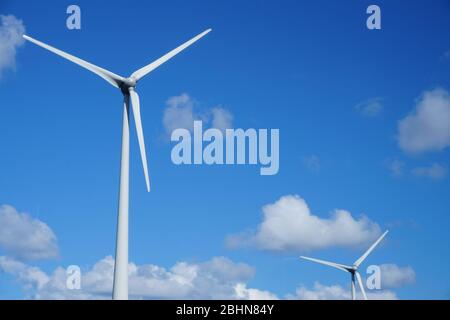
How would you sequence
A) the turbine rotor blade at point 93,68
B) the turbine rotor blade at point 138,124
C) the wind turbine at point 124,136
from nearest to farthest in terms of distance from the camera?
the wind turbine at point 124,136, the turbine rotor blade at point 138,124, the turbine rotor blade at point 93,68

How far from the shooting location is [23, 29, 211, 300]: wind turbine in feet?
83.8

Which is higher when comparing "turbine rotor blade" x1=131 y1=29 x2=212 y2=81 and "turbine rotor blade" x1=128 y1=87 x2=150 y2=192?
"turbine rotor blade" x1=131 y1=29 x2=212 y2=81

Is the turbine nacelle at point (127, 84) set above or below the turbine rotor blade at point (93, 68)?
below

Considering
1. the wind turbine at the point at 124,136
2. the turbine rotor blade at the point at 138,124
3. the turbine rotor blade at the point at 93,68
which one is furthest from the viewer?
the turbine rotor blade at the point at 93,68

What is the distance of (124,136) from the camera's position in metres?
28.2

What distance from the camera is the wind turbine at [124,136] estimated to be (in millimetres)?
25547

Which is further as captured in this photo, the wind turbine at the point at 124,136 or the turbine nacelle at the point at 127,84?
the turbine nacelle at the point at 127,84

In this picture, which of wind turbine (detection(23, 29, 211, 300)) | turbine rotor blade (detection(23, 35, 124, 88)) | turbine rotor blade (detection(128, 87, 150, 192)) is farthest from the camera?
turbine rotor blade (detection(23, 35, 124, 88))

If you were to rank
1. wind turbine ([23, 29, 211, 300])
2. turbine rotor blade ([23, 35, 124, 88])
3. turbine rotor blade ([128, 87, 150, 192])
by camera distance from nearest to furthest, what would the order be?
wind turbine ([23, 29, 211, 300]) → turbine rotor blade ([128, 87, 150, 192]) → turbine rotor blade ([23, 35, 124, 88])

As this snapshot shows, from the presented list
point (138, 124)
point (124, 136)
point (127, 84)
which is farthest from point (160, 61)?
point (124, 136)

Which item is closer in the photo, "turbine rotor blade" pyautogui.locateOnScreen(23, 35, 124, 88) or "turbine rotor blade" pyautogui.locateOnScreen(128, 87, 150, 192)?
"turbine rotor blade" pyautogui.locateOnScreen(128, 87, 150, 192)
